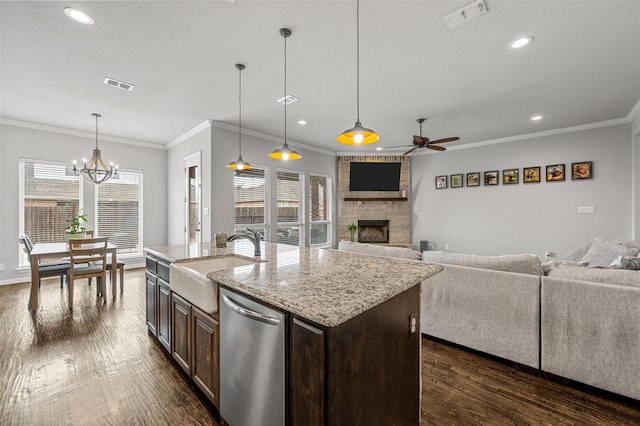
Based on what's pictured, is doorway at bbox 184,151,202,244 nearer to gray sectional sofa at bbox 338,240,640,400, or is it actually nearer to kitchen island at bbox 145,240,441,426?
kitchen island at bbox 145,240,441,426

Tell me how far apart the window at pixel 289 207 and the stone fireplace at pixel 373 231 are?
166cm

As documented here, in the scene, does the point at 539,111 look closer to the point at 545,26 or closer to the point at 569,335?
the point at 545,26

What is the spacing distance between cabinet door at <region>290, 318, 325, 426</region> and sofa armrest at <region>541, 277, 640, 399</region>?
6.61ft

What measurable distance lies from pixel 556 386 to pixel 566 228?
4.46m

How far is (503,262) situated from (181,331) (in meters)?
2.58

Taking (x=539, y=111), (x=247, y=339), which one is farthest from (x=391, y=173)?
(x=247, y=339)

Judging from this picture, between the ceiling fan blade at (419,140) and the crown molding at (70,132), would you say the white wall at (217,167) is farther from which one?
the ceiling fan blade at (419,140)

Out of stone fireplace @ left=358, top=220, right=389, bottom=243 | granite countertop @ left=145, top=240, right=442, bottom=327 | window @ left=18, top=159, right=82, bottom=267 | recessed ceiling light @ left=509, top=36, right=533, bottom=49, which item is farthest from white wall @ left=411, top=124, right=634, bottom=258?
window @ left=18, top=159, right=82, bottom=267

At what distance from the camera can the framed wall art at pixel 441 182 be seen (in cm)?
675

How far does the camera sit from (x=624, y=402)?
186 cm

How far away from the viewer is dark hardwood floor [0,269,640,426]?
173 centimetres

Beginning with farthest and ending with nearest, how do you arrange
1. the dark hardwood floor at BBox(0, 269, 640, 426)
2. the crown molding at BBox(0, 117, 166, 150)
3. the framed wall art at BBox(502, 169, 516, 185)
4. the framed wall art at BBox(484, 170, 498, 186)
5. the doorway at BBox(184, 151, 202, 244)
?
the framed wall art at BBox(484, 170, 498, 186)
the framed wall art at BBox(502, 169, 516, 185)
the doorway at BBox(184, 151, 202, 244)
the crown molding at BBox(0, 117, 166, 150)
the dark hardwood floor at BBox(0, 269, 640, 426)

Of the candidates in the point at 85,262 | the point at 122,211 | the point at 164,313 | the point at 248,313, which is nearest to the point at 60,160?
the point at 122,211

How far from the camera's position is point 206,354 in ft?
5.62
